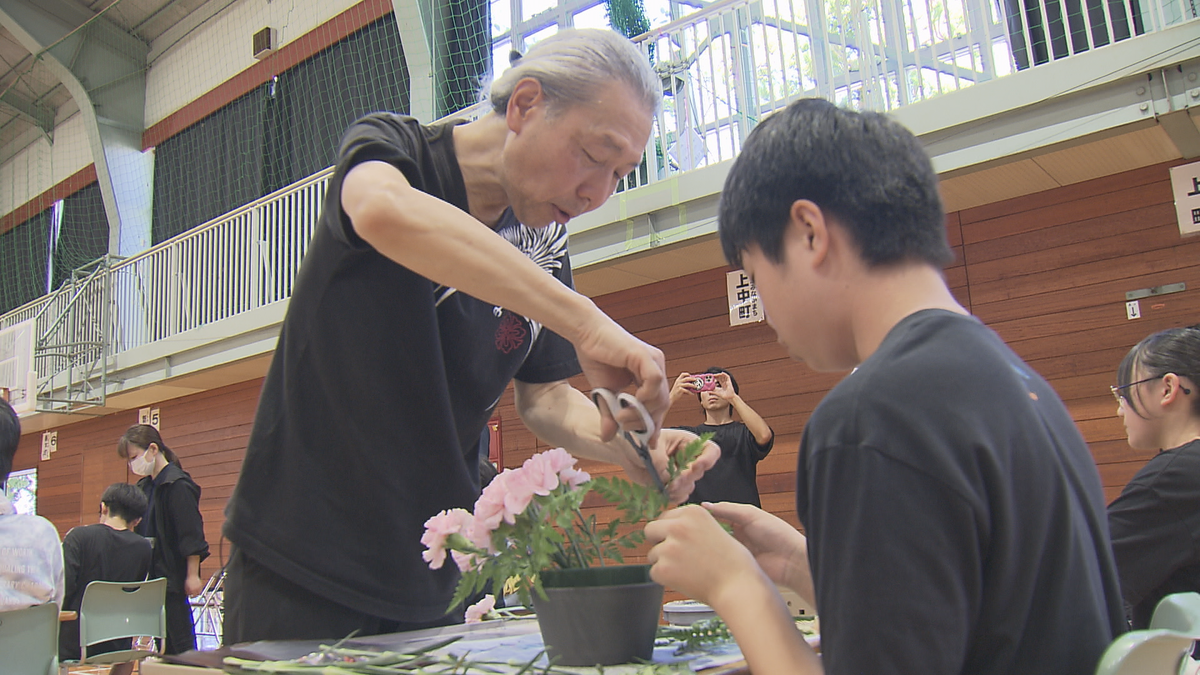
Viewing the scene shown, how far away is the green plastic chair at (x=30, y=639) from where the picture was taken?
2.85m

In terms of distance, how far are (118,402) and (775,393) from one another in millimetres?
7807

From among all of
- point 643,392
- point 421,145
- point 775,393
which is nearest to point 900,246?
point 643,392

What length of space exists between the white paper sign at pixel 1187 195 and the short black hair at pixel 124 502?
571cm

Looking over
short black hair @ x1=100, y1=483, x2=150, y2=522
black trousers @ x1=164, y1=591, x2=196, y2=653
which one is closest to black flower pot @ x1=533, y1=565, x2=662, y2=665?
black trousers @ x1=164, y1=591, x2=196, y2=653

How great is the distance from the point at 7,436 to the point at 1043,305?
4.55 m

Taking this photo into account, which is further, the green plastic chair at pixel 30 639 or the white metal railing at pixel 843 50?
the white metal railing at pixel 843 50

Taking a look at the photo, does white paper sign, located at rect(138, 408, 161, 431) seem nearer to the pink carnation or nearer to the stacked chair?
the pink carnation

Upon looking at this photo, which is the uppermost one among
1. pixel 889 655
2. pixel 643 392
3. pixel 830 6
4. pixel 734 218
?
pixel 830 6

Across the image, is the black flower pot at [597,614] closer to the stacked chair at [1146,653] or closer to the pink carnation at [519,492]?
the pink carnation at [519,492]

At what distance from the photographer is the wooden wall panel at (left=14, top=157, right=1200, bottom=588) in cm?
415

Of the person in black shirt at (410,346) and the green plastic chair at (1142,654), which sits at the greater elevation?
the person in black shirt at (410,346)

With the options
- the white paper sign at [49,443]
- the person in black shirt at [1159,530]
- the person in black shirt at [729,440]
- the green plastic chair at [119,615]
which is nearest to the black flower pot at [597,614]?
the person in black shirt at [1159,530]

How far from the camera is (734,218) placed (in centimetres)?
86

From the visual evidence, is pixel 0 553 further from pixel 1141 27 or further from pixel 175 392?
pixel 175 392
